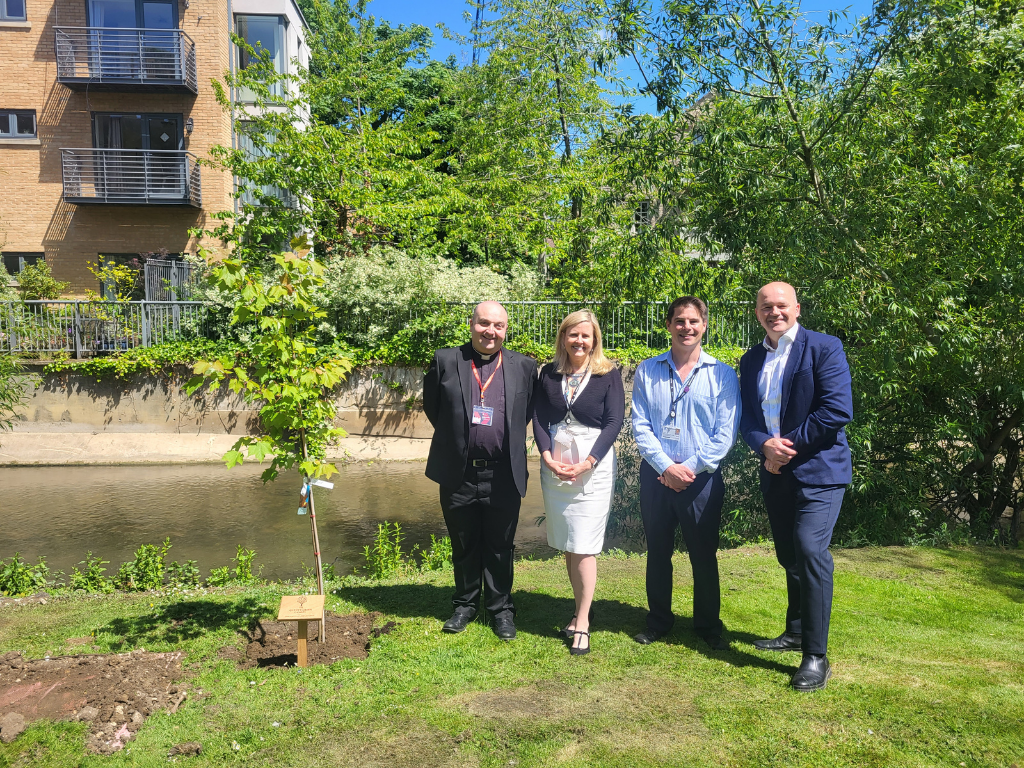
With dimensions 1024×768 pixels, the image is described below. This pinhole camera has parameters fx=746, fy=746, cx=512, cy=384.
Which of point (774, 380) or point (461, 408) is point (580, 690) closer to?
point (461, 408)

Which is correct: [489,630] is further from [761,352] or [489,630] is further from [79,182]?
[79,182]

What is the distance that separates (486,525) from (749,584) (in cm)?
231

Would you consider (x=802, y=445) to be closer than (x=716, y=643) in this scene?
Yes

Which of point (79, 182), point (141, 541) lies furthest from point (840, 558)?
point (79, 182)

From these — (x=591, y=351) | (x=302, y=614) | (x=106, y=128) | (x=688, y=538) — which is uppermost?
(x=106, y=128)

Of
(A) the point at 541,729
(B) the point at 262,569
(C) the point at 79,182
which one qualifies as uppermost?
(C) the point at 79,182

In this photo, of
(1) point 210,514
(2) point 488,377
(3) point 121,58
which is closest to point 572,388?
(2) point 488,377

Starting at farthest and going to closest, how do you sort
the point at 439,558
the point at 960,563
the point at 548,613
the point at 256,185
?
1. the point at 256,185
2. the point at 439,558
3. the point at 960,563
4. the point at 548,613

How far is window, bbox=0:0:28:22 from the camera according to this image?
20656mm

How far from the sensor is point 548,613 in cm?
519

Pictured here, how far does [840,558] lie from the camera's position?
658 cm

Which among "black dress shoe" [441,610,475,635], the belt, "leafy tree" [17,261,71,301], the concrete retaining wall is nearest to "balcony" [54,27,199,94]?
"leafy tree" [17,261,71,301]

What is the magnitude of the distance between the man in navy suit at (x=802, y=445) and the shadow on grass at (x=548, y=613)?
0.75 feet

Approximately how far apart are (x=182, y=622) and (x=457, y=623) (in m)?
1.88
